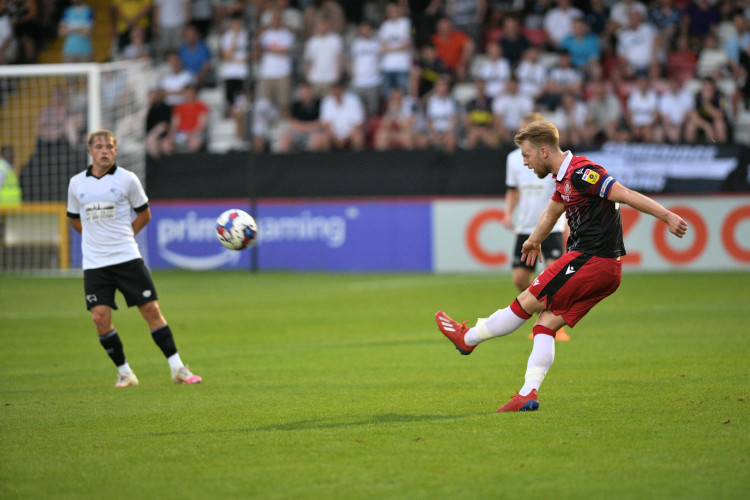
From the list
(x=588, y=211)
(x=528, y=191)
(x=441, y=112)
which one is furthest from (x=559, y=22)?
(x=588, y=211)

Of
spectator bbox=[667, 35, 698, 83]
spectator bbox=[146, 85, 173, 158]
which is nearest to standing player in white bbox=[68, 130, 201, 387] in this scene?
spectator bbox=[146, 85, 173, 158]

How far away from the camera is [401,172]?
20.3m

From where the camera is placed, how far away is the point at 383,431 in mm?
6188

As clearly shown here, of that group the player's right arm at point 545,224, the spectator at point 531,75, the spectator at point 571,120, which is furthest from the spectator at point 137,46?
the player's right arm at point 545,224

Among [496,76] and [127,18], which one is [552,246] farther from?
[127,18]

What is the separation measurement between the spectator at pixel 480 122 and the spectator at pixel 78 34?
31.5 feet

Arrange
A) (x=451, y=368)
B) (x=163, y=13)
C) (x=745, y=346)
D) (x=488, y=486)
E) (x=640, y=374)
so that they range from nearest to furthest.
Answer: (x=488, y=486)
(x=640, y=374)
(x=451, y=368)
(x=745, y=346)
(x=163, y=13)

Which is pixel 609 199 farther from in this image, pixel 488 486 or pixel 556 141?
pixel 488 486

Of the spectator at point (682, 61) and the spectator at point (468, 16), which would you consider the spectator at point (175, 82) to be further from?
the spectator at point (682, 61)

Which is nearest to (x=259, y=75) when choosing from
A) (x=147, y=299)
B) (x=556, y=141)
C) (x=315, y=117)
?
(x=315, y=117)

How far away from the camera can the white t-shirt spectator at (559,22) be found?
866 inches

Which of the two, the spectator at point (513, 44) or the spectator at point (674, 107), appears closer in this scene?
the spectator at point (674, 107)

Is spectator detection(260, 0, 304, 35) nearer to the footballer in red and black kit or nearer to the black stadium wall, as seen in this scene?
the black stadium wall

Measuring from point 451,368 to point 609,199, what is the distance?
3131 mm
